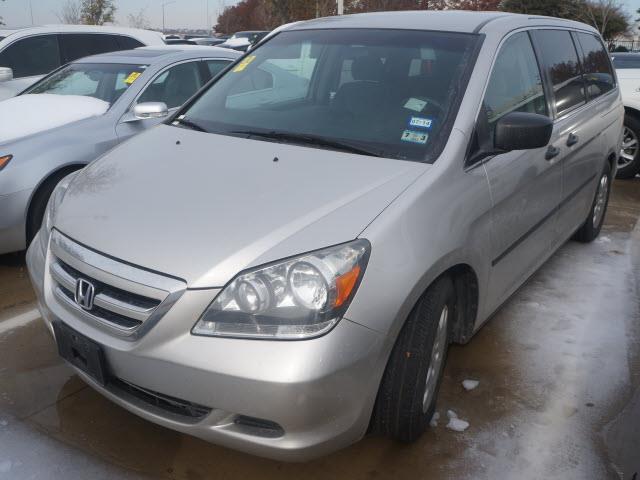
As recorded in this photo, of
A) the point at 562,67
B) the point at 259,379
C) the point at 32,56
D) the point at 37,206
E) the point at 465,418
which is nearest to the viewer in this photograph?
the point at 259,379

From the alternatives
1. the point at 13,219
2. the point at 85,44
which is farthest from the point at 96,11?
the point at 13,219

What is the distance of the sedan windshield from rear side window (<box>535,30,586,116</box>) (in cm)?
304

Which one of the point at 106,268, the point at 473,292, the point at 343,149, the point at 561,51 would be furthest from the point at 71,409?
the point at 561,51

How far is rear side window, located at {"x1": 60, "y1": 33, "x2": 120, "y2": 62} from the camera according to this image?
7504 mm

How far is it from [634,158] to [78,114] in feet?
20.2

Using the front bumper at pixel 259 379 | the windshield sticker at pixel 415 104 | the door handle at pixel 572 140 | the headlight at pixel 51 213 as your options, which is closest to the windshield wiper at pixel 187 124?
the headlight at pixel 51 213

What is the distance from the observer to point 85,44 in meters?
7.56

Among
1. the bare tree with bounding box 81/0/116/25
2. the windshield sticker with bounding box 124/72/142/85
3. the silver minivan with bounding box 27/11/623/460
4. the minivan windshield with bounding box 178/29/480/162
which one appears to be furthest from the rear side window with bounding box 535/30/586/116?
the bare tree with bounding box 81/0/116/25

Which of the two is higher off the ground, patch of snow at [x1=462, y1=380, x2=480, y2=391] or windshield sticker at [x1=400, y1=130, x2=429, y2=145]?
windshield sticker at [x1=400, y1=130, x2=429, y2=145]

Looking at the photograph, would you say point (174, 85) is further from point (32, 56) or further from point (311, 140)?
point (32, 56)

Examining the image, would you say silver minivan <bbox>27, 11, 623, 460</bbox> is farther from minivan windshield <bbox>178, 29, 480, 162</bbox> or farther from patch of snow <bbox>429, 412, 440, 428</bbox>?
patch of snow <bbox>429, 412, 440, 428</bbox>

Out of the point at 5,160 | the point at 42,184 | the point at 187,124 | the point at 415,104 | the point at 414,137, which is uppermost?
the point at 415,104

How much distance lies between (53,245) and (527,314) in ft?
8.72

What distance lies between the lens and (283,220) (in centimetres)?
224
